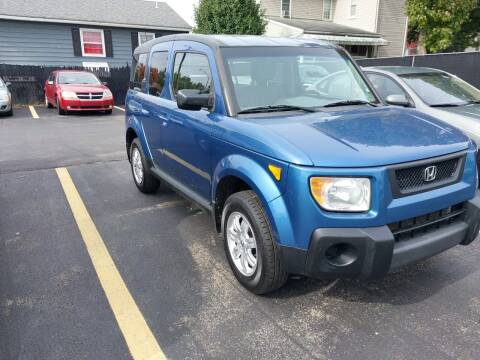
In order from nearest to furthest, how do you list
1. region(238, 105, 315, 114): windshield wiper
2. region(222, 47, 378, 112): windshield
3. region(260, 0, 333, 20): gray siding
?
region(238, 105, 315, 114): windshield wiper → region(222, 47, 378, 112): windshield → region(260, 0, 333, 20): gray siding

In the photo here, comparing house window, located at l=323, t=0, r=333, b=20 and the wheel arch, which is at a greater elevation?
house window, located at l=323, t=0, r=333, b=20

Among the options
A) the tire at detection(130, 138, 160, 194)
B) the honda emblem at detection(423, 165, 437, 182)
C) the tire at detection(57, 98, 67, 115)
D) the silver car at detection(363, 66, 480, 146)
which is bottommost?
the tire at detection(57, 98, 67, 115)

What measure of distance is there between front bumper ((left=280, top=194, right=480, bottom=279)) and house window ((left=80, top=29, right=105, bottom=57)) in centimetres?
1987

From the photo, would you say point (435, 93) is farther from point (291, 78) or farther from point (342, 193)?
point (342, 193)

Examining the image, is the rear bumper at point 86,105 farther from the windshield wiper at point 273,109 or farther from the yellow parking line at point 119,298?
the windshield wiper at point 273,109

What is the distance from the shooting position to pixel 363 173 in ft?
7.98

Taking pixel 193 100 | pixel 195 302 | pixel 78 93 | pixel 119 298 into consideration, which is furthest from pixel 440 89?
pixel 78 93

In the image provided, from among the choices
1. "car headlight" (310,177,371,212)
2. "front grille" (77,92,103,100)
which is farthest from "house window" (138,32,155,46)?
"car headlight" (310,177,371,212)

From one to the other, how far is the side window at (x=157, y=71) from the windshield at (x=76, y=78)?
10.6m

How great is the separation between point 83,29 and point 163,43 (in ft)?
56.3

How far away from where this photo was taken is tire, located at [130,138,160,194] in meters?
5.17

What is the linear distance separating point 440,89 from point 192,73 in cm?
422

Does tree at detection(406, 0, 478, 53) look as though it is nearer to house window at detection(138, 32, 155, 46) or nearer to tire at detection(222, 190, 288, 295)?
house window at detection(138, 32, 155, 46)

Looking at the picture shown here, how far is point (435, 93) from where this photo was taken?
605 cm
